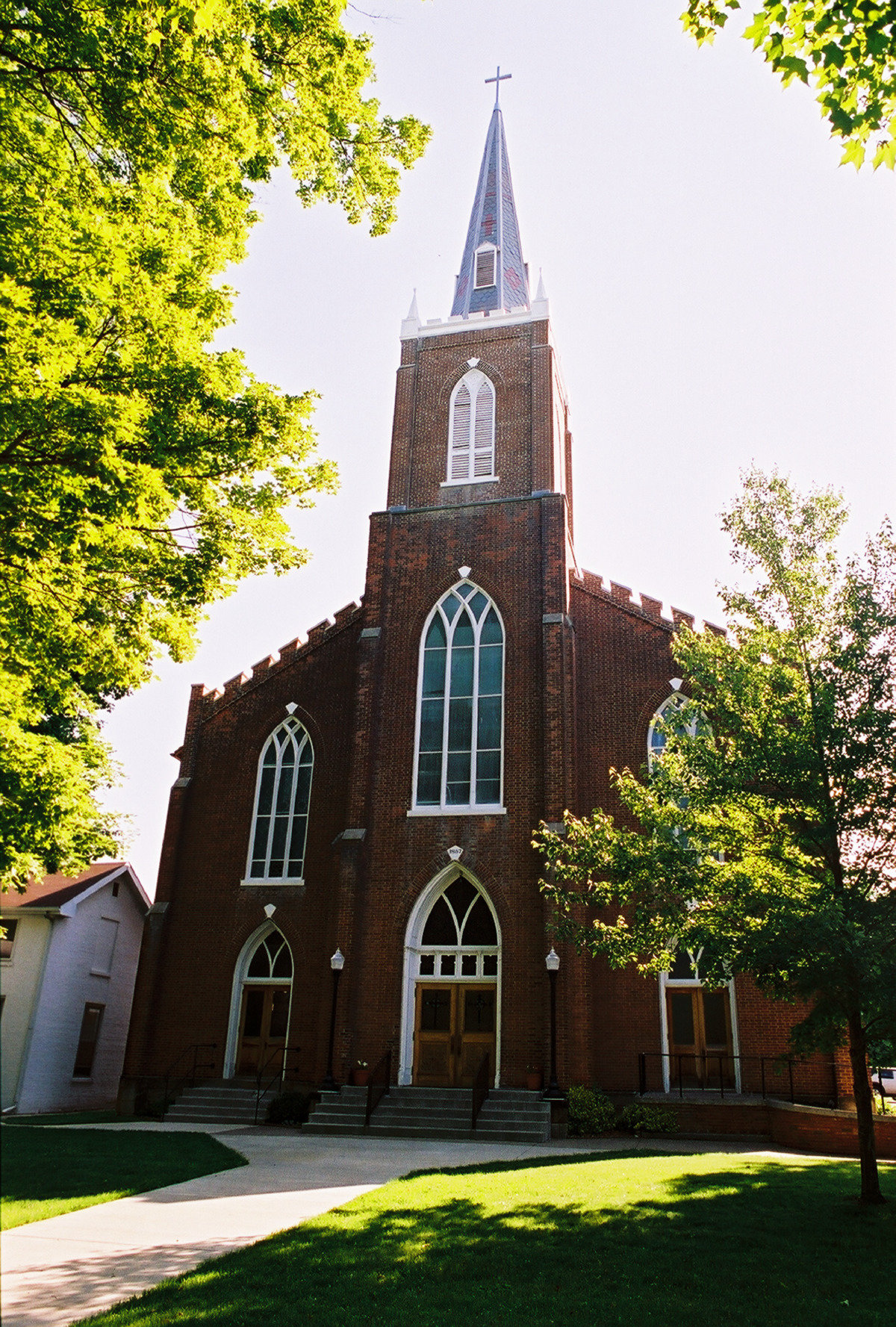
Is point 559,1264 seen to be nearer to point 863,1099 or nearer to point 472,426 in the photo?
point 863,1099

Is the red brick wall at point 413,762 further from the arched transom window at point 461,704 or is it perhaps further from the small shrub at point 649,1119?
the small shrub at point 649,1119

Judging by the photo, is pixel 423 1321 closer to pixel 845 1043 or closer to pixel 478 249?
pixel 845 1043

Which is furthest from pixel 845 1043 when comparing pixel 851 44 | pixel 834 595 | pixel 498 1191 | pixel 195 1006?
pixel 195 1006

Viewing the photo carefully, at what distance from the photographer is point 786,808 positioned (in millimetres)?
10234

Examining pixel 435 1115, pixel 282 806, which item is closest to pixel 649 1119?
pixel 435 1115

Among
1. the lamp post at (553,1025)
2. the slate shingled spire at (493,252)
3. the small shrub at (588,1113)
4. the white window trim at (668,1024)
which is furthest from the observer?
the slate shingled spire at (493,252)

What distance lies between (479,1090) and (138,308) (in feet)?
45.0

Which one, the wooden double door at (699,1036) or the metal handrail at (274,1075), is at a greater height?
the wooden double door at (699,1036)

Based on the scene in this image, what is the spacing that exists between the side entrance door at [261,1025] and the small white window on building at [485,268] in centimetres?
2118

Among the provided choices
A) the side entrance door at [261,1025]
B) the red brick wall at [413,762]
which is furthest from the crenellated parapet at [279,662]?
the side entrance door at [261,1025]

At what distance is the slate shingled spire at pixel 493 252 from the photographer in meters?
28.8

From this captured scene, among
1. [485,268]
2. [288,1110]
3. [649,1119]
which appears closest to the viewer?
[649,1119]

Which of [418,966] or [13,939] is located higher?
[418,966]

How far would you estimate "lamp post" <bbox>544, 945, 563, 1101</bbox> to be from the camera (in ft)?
53.7
